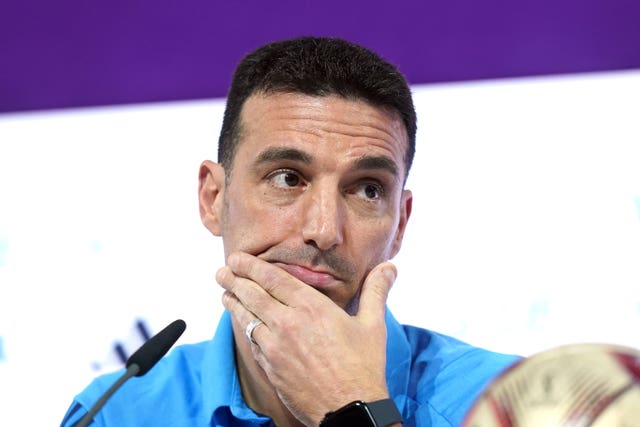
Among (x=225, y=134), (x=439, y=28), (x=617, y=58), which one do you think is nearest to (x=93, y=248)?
(x=225, y=134)

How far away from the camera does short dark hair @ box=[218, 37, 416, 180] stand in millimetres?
1879

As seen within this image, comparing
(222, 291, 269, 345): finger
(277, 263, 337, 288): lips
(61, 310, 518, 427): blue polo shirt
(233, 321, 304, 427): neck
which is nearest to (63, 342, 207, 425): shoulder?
(61, 310, 518, 427): blue polo shirt

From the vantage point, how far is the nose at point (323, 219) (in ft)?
5.50

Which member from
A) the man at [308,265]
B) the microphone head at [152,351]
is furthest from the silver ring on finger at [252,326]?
the microphone head at [152,351]

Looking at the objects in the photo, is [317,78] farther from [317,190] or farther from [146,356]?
[146,356]

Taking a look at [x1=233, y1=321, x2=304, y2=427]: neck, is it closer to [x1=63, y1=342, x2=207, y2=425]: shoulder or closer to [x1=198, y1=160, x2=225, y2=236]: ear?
[x1=63, y1=342, x2=207, y2=425]: shoulder

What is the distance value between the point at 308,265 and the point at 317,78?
17.0 inches

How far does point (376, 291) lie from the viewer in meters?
1.67

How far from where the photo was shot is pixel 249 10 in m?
2.96

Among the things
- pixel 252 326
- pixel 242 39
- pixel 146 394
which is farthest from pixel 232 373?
pixel 242 39

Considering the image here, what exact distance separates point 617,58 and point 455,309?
978mm

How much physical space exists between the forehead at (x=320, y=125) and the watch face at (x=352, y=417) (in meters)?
0.57

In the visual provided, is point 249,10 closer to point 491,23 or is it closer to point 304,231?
Answer: point 491,23

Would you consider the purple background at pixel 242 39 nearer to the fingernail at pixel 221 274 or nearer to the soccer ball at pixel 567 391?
the fingernail at pixel 221 274
